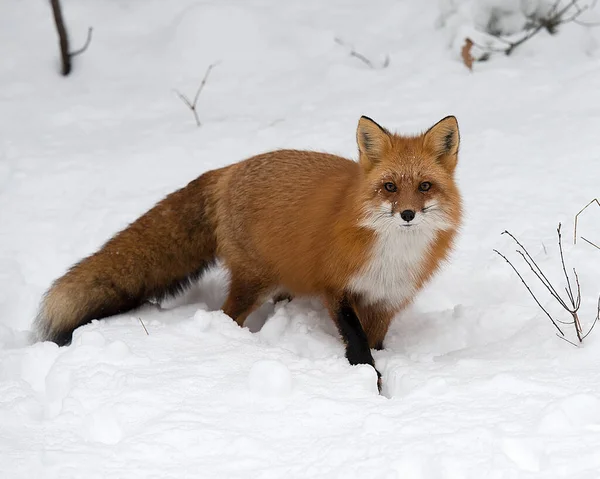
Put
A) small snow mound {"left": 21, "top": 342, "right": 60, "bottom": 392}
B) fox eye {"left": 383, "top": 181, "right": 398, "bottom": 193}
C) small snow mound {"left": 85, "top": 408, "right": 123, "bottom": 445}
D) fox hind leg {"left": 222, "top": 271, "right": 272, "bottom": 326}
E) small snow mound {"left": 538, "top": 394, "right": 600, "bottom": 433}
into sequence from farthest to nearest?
fox hind leg {"left": 222, "top": 271, "right": 272, "bottom": 326} < fox eye {"left": 383, "top": 181, "right": 398, "bottom": 193} < small snow mound {"left": 21, "top": 342, "right": 60, "bottom": 392} < small snow mound {"left": 85, "top": 408, "right": 123, "bottom": 445} < small snow mound {"left": 538, "top": 394, "right": 600, "bottom": 433}

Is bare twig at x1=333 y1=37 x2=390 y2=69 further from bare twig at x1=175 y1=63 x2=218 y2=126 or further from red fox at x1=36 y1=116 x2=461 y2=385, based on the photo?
red fox at x1=36 y1=116 x2=461 y2=385

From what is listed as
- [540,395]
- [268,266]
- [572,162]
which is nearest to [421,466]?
[540,395]

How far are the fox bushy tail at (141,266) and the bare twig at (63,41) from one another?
296 centimetres

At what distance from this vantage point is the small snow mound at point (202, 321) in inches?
152

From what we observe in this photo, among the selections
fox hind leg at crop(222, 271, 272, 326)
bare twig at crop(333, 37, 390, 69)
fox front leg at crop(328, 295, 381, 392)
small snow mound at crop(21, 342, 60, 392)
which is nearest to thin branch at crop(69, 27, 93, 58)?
bare twig at crop(333, 37, 390, 69)

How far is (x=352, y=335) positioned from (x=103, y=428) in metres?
1.39

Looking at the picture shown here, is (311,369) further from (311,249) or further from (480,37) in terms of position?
(480,37)

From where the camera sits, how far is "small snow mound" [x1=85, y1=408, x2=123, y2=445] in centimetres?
287

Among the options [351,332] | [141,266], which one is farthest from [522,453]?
[141,266]

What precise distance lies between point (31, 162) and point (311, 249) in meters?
2.90

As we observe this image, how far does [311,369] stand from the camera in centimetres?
348

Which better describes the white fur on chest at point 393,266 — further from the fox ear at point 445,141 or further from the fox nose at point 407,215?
the fox ear at point 445,141

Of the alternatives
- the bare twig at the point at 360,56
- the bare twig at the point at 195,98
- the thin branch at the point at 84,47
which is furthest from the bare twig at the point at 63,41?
the bare twig at the point at 360,56

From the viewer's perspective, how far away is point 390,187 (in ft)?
11.9
